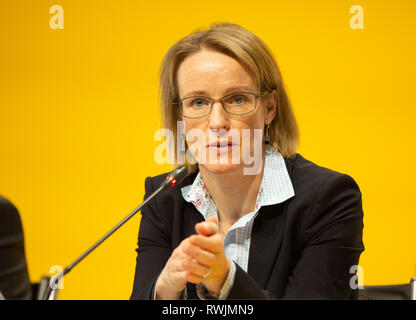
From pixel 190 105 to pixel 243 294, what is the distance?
2.03 ft

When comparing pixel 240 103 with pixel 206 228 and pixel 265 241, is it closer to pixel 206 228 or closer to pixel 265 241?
pixel 265 241

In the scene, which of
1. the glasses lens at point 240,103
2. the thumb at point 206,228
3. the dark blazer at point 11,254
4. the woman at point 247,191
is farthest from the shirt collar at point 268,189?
the dark blazer at point 11,254

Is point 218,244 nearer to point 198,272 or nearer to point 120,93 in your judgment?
point 198,272

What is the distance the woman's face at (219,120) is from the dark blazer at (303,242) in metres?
0.19

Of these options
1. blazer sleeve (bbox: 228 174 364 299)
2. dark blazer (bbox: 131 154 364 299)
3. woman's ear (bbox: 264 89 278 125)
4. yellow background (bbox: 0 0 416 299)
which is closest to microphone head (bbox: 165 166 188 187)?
dark blazer (bbox: 131 154 364 299)

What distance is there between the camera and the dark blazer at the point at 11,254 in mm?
911

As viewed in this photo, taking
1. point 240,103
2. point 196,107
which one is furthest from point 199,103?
point 240,103

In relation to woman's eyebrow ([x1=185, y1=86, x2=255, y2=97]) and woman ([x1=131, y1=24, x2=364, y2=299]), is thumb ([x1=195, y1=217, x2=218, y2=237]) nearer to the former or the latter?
woman ([x1=131, y1=24, x2=364, y2=299])

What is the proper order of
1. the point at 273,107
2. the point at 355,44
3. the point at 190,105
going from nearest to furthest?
1. the point at 190,105
2. the point at 273,107
3. the point at 355,44

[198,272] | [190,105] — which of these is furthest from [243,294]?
[190,105]

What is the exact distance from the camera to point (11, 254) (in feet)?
2.99

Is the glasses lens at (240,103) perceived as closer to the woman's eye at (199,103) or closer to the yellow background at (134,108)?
the woman's eye at (199,103)

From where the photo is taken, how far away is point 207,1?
8.93 feet

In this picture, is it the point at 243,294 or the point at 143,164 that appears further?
the point at 143,164
